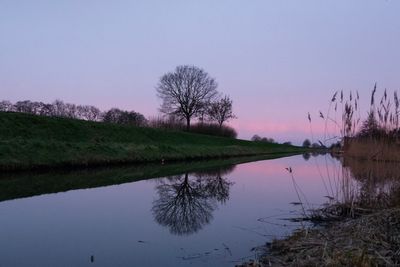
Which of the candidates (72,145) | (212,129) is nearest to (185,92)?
(212,129)

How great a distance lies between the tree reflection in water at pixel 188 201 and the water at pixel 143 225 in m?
0.02

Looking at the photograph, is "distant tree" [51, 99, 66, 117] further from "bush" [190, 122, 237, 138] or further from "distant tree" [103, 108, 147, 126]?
"bush" [190, 122, 237, 138]

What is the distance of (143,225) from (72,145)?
15.3 m

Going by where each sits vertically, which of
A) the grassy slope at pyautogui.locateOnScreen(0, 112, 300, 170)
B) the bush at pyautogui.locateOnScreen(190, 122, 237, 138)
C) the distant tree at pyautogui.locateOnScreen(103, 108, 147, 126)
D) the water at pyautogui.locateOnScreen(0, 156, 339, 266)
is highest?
the distant tree at pyautogui.locateOnScreen(103, 108, 147, 126)

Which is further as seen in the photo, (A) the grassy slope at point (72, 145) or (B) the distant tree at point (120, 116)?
(B) the distant tree at point (120, 116)

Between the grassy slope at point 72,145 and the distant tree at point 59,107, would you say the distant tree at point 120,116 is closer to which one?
the distant tree at point 59,107

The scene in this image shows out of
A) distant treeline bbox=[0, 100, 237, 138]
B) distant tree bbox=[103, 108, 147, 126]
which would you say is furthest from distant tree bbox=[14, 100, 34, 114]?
distant tree bbox=[103, 108, 147, 126]

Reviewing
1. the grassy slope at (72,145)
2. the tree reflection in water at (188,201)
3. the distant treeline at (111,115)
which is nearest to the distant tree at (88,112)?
the distant treeline at (111,115)

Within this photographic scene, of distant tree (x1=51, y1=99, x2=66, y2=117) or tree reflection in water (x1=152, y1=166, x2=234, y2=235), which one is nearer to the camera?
tree reflection in water (x1=152, y1=166, x2=234, y2=235)

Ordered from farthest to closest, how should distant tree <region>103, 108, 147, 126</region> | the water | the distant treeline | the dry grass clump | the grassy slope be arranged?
distant tree <region>103, 108, 147, 126</region>, the distant treeline, the grassy slope, the water, the dry grass clump

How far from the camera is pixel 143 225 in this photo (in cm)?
863

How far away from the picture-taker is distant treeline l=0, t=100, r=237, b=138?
2471 inches

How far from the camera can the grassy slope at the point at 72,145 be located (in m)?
19.5

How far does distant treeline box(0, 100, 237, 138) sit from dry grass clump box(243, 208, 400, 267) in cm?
5312
